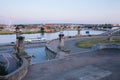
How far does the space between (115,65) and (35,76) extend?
6.69 meters

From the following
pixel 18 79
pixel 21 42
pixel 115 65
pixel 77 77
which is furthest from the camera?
pixel 21 42

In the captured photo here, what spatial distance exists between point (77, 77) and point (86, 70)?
5.70 feet

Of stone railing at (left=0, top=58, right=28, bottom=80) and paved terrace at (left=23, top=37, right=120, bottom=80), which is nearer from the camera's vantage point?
stone railing at (left=0, top=58, right=28, bottom=80)

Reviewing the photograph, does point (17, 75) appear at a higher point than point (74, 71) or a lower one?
higher

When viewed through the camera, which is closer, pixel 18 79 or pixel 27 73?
pixel 18 79

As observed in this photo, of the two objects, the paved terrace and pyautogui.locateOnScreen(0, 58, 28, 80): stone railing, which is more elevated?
pyautogui.locateOnScreen(0, 58, 28, 80): stone railing

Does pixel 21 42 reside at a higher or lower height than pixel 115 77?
higher

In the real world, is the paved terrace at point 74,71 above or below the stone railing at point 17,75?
below

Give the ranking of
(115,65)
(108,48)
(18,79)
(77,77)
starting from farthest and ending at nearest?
(108,48) < (115,65) < (77,77) < (18,79)

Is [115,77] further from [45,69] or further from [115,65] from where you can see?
[45,69]

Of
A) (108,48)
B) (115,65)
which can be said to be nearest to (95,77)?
(115,65)

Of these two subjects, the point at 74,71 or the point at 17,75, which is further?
the point at 74,71

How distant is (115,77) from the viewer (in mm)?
10766

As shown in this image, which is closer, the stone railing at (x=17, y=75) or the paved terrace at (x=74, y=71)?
the stone railing at (x=17, y=75)
